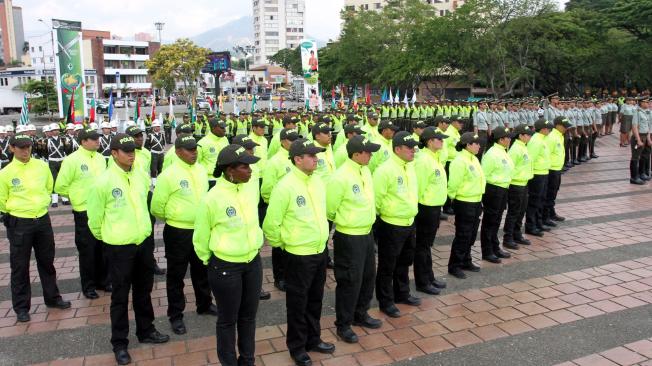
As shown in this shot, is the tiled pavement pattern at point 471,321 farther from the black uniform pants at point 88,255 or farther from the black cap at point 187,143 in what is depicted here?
the black cap at point 187,143

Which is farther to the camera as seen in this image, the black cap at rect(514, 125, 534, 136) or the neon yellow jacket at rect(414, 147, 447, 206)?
the black cap at rect(514, 125, 534, 136)

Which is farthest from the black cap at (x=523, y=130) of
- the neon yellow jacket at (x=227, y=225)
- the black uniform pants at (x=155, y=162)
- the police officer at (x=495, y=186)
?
the black uniform pants at (x=155, y=162)

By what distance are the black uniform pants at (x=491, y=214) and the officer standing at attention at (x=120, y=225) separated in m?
4.52

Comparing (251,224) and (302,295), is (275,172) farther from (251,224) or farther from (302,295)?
(251,224)

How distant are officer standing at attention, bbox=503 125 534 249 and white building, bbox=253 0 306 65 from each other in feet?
450

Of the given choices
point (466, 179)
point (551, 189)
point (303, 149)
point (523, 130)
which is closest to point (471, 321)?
point (466, 179)

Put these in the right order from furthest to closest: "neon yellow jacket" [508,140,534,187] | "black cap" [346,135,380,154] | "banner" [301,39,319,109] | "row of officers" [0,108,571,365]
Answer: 1. "banner" [301,39,319,109]
2. "neon yellow jacket" [508,140,534,187]
3. "black cap" [346,135,380,154]
4. "row of officers" [0,108,571,365]

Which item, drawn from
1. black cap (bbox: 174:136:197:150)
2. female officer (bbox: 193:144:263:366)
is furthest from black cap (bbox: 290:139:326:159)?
black cap (bbox: 174:136:197:150)

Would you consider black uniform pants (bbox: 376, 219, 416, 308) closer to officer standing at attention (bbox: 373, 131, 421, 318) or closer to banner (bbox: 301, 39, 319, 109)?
officer standing at attention (bbox: 373, 131, 421, 318)

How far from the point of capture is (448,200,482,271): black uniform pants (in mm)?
6562

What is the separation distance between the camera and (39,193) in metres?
5.66

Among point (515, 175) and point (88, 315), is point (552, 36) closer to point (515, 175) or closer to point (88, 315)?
point (515, 175)

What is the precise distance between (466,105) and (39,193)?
825 inches

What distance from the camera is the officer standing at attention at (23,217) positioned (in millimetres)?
5520
